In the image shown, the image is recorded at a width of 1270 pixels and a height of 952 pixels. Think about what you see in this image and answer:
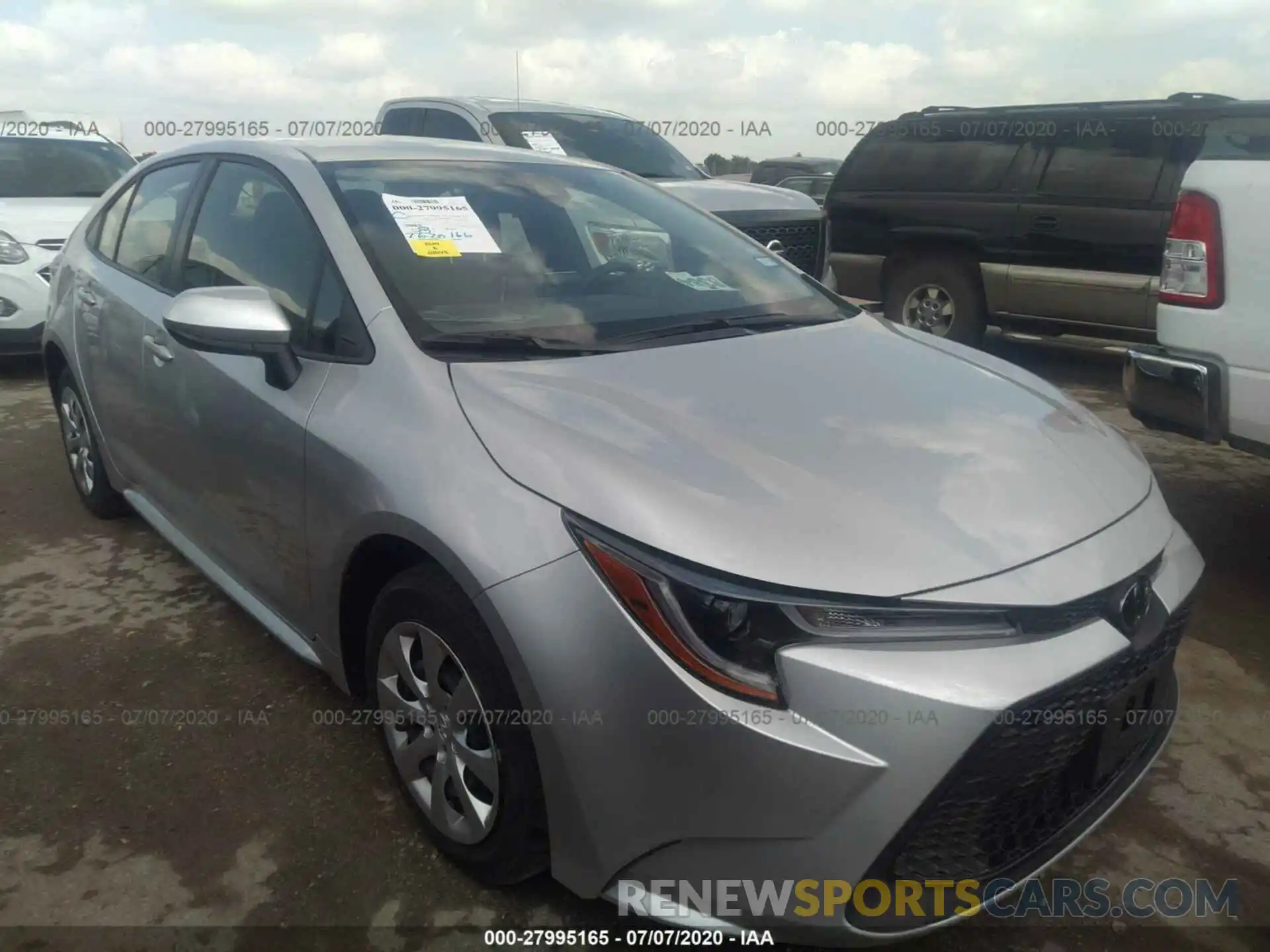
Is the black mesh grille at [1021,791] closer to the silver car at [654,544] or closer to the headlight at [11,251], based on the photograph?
the silver car at [654,544]

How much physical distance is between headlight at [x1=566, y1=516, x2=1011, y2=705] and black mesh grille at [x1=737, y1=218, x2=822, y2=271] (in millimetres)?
5605

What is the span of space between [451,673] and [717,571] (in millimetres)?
704

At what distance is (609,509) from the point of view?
5.67 feet

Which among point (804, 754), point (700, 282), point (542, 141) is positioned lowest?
point (804, 754)

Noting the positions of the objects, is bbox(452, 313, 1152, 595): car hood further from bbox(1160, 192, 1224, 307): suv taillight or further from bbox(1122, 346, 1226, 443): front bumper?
bbox(1160, 192, 1224, 307): suv taillight

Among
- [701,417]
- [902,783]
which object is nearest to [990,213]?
[701,417]

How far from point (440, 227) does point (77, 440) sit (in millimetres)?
2529

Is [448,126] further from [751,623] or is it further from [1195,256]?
[751,623]

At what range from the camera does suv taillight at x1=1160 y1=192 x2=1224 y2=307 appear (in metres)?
3.36

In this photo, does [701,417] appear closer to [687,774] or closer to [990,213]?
[687,774]

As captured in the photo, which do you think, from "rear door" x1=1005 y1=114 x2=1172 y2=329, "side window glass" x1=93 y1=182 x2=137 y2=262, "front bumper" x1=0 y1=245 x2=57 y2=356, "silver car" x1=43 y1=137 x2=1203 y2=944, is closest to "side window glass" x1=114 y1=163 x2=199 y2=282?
"side window glass" x1=93 y1=182 x2=137 y2=262

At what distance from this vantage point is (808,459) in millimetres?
1880

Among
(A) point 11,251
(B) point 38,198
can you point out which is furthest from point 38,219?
(B) point 38,198

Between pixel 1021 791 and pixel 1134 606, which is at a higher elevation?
pixel 1134 606
